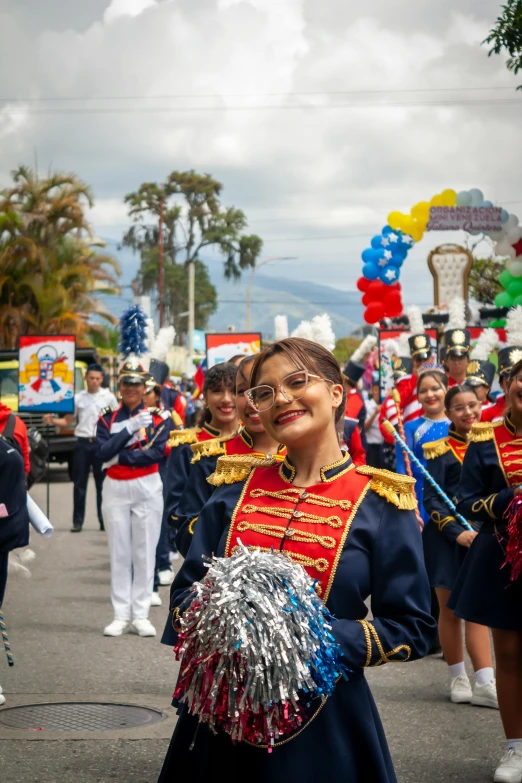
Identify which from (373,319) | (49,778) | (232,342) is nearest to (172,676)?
(49,778)

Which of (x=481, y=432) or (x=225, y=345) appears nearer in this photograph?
(x=481, y=432)

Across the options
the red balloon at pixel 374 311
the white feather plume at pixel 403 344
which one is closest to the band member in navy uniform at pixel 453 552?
the white feather plume at pixel 403 344

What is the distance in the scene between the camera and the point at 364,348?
13.2 metres

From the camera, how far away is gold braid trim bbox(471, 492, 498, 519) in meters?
5.45

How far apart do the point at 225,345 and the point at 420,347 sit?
309 centimetres

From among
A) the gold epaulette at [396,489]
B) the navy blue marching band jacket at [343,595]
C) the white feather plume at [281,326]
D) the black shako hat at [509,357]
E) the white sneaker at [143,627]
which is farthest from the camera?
the white feather plume at [281,326]

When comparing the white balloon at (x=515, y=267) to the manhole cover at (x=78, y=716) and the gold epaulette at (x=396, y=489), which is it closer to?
the manhole cover at (x=78, y=716)

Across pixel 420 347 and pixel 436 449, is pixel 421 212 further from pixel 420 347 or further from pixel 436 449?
pixel 436 449

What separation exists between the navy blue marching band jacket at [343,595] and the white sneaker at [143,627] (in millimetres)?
5623

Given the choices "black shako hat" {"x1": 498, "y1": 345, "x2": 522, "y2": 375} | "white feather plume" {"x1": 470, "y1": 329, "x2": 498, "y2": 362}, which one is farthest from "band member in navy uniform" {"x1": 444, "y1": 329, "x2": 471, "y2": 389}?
"white feather plume" {"x1": 470, "y1": 329, "x2": 498, "y2": 362}

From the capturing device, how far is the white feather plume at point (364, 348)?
42.4 ft

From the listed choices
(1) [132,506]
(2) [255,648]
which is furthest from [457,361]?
(2) [255,648]

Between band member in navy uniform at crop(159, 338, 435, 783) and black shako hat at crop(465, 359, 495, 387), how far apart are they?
4.61m

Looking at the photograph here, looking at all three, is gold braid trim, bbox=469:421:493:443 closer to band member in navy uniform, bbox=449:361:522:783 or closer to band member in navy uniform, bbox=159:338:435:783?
band member in navy uniform, bbox=449:361:522:783
